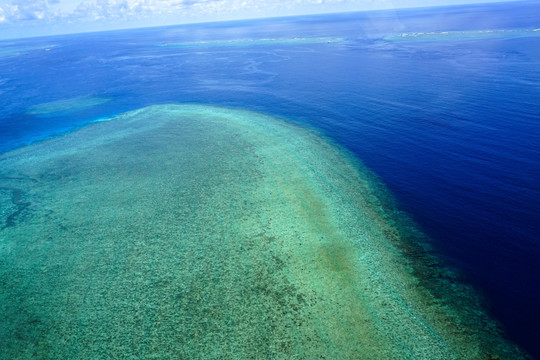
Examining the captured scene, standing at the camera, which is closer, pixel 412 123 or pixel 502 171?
pixel 502 171

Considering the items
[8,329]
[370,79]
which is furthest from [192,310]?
[370,79]

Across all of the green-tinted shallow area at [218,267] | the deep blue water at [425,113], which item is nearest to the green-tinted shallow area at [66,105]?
the deep blue water at [425,113]

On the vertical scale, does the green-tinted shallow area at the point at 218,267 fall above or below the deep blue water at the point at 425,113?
below

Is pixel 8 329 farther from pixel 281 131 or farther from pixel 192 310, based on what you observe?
pixel 281 131

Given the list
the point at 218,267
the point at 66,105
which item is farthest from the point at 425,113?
the point at 66,105

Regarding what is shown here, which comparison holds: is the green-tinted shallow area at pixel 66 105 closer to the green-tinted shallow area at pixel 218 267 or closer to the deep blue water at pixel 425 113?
the deep blue water at pixel 425 113
